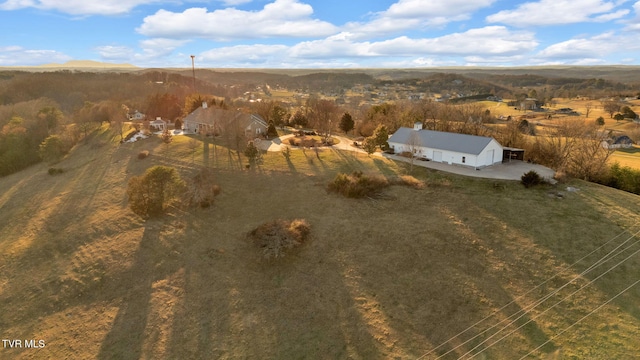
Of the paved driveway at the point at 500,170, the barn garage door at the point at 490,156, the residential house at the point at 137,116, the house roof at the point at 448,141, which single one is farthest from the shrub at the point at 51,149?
the barn garage door at the point at 490,156

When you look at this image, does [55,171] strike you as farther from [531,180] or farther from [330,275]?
[531,180]

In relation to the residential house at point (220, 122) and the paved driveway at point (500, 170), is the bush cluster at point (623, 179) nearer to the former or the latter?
the paved driveway at point (500, 170)

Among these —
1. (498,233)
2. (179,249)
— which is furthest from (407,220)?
(179,249)

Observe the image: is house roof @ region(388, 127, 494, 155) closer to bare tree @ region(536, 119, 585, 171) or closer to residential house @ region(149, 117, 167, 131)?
bare tree @ region(536, 119, 585, 171)

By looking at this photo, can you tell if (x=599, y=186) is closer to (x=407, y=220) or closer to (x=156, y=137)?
(x=407, y=220)

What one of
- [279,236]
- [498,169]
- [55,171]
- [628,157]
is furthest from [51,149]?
[628,157]
